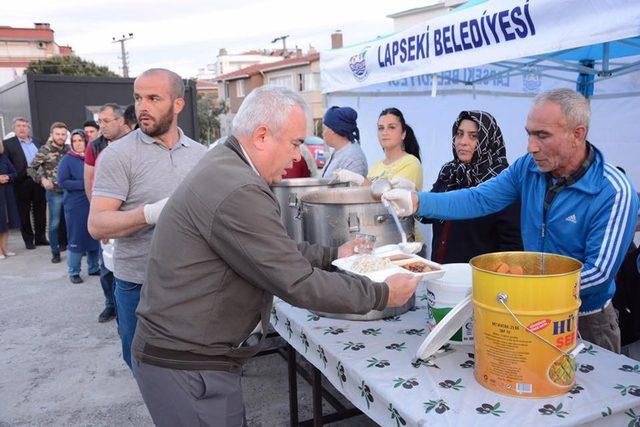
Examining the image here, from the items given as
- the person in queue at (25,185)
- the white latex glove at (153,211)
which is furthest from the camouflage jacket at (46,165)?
the white latex glove at (153,211)

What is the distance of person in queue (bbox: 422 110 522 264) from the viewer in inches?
101

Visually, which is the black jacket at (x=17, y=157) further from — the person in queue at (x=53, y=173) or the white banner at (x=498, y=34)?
the white banner at (x=498, y=34)

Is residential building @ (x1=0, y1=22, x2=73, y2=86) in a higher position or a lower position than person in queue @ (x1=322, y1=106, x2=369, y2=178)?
higher

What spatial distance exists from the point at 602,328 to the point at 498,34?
1.94m

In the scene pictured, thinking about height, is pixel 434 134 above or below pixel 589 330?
above

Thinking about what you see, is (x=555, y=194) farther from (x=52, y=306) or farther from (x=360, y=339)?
(x=52, y=306)

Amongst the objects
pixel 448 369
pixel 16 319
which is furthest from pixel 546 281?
→ pixel 16 319

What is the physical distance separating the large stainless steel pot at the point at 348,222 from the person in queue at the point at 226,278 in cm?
37

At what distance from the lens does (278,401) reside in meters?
3.30

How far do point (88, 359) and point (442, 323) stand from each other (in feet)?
11.4

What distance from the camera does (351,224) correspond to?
195 cm

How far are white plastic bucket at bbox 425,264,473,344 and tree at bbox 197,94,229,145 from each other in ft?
115

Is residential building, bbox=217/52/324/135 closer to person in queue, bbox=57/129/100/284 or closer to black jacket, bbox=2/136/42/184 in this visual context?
black jacket, bbox=2/136/42/184

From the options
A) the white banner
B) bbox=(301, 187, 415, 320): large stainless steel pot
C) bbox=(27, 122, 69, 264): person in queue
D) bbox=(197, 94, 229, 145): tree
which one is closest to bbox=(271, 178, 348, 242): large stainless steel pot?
bbox=(301, 187, 415, 320): large stainless steel pot
